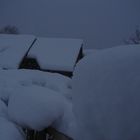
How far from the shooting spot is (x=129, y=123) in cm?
254

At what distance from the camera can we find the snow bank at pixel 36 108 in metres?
3.54

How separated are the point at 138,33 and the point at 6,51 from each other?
30.5m

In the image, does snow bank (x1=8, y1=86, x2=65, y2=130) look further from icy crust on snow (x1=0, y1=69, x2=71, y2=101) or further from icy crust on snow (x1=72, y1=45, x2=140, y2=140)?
icy crust on snow (x1=0, y1=69, x2=71, y2=101)

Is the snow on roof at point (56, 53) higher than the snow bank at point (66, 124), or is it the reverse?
the snow bank at point (66, 124)

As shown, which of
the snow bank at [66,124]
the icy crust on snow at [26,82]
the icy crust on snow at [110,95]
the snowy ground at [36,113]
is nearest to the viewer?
the icy crust on snow at [110,95]

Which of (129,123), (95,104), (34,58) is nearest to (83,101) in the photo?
(95,104)

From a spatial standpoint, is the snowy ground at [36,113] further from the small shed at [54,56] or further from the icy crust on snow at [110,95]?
the small shed at [54,56]

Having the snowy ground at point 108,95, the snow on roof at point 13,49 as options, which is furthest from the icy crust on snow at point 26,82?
the snow on roof at point 13,49

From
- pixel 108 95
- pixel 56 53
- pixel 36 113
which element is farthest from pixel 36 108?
pixel 56 53

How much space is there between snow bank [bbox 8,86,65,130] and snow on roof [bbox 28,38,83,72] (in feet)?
25.6

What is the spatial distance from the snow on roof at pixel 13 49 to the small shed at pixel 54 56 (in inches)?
10.9

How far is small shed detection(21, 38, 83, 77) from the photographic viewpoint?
11.8m

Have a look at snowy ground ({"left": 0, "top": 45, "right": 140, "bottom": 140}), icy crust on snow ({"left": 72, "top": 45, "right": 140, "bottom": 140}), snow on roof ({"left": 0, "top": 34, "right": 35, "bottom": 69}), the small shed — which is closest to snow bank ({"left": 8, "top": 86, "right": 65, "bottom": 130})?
snowy ground ({"left": 0, "top": 45, "right": 140, "bottom": 140})

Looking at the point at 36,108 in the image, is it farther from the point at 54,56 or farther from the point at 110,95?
the point at 54,56
